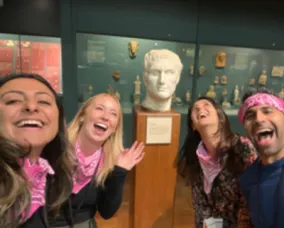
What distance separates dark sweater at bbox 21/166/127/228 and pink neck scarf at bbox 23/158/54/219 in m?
0.26

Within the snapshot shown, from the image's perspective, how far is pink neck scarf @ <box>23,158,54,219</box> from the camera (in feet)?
3.35

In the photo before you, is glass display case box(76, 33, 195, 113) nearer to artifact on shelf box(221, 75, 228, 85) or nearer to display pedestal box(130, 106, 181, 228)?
artifact on shelf box(221, 75, 228, 85)

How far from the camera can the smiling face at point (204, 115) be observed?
5.12 feet

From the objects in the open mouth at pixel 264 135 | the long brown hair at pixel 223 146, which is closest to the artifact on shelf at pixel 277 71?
the long brown hair at pixel 223 146

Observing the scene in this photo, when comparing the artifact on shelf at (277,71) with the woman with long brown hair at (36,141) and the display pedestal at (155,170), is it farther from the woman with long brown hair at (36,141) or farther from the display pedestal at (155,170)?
the woman with long brown hair at (36,141)

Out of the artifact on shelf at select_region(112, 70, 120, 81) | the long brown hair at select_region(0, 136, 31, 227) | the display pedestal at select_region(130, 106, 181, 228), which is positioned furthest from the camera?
the artifact on shelf at select_region(112, 70, 120, 81)

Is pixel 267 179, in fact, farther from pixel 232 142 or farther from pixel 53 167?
pixel 53 167

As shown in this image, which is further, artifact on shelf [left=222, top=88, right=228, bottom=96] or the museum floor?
artifact on shelf [left=222, top=88, right=228, bottom=96]

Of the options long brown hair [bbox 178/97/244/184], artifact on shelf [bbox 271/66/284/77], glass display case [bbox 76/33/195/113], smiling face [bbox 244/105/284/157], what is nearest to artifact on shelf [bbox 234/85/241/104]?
artifact on shelf [bbox 271/66/284/77]

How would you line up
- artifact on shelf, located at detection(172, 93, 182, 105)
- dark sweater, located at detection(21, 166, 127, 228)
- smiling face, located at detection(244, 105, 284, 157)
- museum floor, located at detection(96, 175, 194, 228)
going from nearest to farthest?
smiling face, located at detection(244, 105, 284, 157), dark sweater, located at detection(21, 166, 127, 228), museum floor, located at detection(96, 175, 194, 228), artifact on shelf, located at detection(172, 93, 182, 105)

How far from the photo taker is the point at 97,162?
55.8 inches

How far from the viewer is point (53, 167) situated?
1163 mm

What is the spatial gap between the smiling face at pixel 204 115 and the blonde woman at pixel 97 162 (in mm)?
415

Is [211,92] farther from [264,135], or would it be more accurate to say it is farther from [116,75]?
[264,135]
